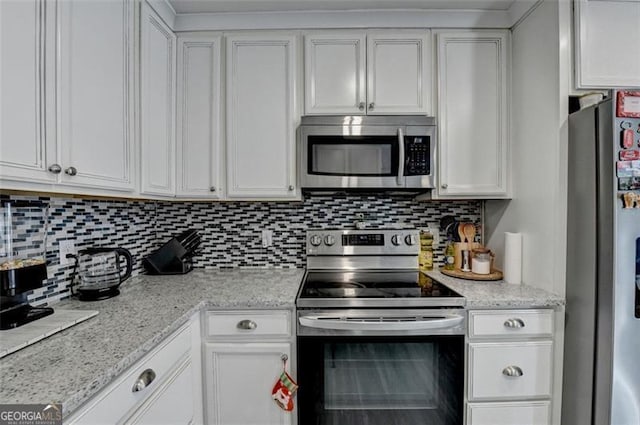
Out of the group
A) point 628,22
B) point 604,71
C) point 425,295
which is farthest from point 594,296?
point 628,22

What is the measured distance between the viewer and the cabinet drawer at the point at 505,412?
4.77 ft

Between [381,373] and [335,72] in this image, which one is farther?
[335,72]

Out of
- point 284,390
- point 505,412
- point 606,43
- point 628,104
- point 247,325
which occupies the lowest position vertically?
point 505,412

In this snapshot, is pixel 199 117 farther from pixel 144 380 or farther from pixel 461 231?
pixel 461 231

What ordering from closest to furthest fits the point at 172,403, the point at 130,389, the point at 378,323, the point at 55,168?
1. the point at 130,389
2. the point at 55,168
3. the point at 172,403
4. the point at 378,323

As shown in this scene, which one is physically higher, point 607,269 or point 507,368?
point 607,269

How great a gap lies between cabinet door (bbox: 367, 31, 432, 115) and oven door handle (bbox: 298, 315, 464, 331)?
3.68ft

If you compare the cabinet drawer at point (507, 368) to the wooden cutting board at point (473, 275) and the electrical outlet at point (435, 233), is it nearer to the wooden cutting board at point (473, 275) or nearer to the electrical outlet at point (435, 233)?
the wooden cutting board at point (473, 275)

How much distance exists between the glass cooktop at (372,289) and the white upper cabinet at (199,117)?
792mm

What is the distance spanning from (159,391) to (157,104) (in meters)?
1.33

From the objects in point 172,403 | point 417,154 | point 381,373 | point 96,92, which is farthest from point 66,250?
point 417,154

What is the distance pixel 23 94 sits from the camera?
90 cm

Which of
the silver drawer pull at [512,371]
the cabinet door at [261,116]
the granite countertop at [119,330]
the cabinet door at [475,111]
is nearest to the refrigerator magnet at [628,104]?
the cabinet door at [475,111]

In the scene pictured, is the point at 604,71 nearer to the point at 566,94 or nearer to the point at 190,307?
the point at 566,94
